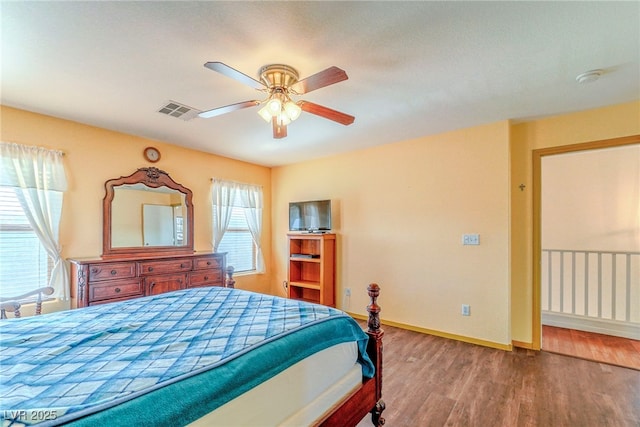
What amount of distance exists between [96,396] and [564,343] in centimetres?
427

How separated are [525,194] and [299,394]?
3113mm

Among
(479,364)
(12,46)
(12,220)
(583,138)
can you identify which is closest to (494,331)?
(479,364)

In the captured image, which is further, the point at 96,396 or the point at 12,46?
the point at 12,46

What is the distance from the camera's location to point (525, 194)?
3.16 m

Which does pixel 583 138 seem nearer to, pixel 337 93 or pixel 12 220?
pixel 337 93

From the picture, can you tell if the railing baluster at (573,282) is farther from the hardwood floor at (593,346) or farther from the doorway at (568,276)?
the hardwood floor at (593,346)

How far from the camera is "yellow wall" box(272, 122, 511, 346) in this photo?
10.5 ft

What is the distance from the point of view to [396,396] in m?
2.27

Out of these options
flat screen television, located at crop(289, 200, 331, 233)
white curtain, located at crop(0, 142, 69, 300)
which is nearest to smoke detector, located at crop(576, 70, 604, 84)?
flat screen television, located at crop(289, 200, 331, 233)

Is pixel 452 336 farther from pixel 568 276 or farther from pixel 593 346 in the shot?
pixel 568 276

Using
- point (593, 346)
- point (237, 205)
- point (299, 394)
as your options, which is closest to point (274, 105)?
point (299, 394)

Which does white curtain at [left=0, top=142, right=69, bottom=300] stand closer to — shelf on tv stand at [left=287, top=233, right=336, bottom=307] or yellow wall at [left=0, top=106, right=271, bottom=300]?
yellow wall at [left=0, top=106, right=271, bottom=300]

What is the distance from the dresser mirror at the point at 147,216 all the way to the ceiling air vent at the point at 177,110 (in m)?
1.21

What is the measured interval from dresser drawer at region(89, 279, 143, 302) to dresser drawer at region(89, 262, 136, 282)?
0.06 meters
